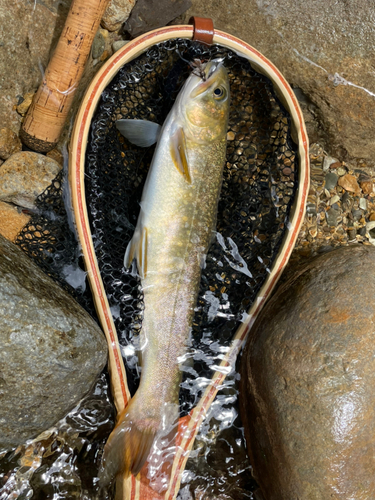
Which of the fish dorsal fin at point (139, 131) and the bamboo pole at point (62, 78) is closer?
the bamboo pole at point (62, 78)

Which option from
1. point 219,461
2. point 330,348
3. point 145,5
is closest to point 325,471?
point 330,348

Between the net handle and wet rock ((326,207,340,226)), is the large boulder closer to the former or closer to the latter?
the net handle

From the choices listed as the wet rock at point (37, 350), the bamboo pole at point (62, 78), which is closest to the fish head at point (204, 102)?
the bamboo pole at point (62, 78)

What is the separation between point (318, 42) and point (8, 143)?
2.49 m

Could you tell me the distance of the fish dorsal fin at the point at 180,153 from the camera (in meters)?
2.88

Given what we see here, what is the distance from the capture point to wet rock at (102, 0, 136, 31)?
11.0ft

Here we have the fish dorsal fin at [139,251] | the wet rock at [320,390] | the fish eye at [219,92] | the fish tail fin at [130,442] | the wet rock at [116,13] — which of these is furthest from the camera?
the wet rock at [116,13]

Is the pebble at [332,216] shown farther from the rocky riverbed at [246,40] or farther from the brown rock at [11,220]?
the brown rock at [11,220]

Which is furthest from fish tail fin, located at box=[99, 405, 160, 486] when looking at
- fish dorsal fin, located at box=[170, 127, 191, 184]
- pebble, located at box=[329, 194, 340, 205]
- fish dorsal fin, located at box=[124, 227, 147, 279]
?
pebble, located at box=[329, 194, 340, 205]

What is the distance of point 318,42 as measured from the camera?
11.2 ft

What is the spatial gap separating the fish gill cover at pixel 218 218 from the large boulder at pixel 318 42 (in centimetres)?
47

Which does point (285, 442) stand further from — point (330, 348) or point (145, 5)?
point (145, 5)

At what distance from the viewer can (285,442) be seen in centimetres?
267

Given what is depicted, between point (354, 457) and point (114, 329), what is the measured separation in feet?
5.44
